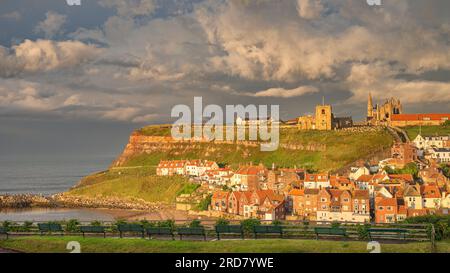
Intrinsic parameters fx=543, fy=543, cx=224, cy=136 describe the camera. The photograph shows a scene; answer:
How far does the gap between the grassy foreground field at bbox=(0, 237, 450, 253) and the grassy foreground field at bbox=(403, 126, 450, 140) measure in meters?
84.0

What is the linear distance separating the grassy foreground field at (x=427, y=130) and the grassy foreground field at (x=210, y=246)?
275ft

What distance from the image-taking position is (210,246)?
17.8 meters

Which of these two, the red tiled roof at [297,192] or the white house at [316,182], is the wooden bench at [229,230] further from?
the white house at [316,182]

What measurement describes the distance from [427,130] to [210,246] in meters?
94.5

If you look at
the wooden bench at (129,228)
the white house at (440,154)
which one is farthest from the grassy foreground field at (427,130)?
the wooden bench at (129,228)

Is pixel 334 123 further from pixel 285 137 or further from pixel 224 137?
pixel 224 137

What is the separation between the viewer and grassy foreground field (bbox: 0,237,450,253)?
16969 mm

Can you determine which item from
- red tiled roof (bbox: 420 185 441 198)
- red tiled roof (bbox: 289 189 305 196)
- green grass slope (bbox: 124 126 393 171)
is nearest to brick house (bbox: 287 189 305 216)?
red tiled roof (bbox: 289 189 305 196)

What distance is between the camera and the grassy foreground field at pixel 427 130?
3846 inches

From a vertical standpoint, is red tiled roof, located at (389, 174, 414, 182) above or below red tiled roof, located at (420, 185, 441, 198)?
above

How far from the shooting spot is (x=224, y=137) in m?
143

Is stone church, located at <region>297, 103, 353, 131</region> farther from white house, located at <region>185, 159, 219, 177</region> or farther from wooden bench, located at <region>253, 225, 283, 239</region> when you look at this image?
wooden bench, located at <region>253, 225, 283, 239</region>

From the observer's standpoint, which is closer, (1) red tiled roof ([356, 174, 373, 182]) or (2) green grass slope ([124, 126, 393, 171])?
(1) red tiled roof ([356, 174, 373, 182])

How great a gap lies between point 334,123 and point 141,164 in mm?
53846
